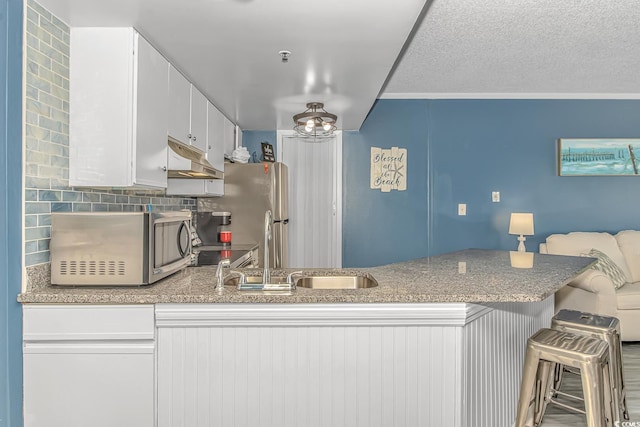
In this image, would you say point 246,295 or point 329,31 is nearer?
point 246,295

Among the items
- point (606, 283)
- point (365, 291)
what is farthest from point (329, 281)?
point (606, 283)

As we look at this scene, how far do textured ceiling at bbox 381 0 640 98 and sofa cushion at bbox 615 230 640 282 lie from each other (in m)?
1.50

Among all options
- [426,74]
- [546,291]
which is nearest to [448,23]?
[426,74]

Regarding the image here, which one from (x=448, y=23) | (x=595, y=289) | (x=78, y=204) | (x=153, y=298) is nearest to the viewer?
(x=153, y=298)

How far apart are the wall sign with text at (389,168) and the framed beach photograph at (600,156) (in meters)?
1.66

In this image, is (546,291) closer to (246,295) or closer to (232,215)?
(246,295)

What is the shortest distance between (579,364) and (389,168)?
3.02 meters

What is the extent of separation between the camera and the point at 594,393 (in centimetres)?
180

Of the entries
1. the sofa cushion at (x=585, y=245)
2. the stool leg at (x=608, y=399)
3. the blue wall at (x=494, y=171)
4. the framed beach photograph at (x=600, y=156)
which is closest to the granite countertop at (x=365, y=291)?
the stool leg at (x=608, y=399)

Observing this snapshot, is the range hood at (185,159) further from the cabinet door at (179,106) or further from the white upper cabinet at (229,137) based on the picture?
the white upper cabinet at (229,137)

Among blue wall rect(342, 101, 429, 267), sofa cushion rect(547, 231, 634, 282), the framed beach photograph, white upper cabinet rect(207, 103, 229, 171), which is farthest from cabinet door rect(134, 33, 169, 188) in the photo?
the framed beach photograph

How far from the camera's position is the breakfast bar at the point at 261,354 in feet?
5.46

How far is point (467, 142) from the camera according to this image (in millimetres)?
4570

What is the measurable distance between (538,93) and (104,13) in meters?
4.23
